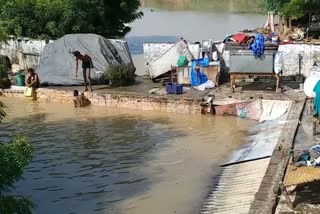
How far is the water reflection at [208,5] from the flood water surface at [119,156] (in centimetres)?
3978

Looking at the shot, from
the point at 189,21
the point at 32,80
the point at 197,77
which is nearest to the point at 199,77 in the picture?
the point at 197,77

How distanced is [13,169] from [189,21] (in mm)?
40864

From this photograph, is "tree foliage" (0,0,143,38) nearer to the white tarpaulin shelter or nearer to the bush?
the white tarpaulin shelter

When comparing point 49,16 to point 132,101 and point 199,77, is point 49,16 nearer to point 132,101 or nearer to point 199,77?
point 132,101

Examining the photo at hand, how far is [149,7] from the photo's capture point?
63938 mm

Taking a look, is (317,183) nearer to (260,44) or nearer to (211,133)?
(211,133)

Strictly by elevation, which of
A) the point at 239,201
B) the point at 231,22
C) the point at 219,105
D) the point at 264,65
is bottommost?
the point at 239,201

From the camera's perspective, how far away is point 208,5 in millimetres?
62219

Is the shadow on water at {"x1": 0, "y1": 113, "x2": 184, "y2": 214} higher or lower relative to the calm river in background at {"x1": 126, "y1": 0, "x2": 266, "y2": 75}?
lower

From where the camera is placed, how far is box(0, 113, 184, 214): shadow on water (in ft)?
30.7

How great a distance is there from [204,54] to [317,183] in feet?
29.8

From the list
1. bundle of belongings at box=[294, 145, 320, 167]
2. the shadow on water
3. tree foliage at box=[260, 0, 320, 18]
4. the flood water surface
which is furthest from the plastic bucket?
tree foliage at box=[260, 0, 320, 18]

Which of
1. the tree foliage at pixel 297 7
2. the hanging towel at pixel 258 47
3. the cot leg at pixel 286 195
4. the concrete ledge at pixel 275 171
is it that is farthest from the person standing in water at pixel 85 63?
the tree foliage at pixel 297 7

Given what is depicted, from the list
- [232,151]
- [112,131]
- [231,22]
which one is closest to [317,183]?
[232,151]
